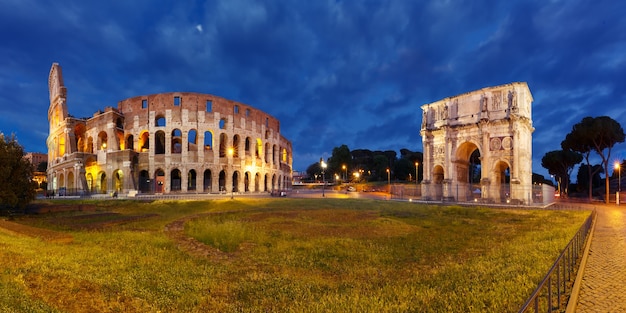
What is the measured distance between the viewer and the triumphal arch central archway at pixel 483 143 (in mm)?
33312

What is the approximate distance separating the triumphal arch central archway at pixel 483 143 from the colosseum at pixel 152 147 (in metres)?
31.1

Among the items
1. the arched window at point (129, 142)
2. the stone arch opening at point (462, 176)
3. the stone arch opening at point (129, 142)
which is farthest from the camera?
the arched window at point (129, 142)

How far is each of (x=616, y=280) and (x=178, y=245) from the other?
42.3ft

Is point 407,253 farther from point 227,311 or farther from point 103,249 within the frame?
point 103,249

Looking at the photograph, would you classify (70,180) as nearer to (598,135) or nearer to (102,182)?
(102,182)

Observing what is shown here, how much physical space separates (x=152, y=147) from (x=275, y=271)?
45173 mm

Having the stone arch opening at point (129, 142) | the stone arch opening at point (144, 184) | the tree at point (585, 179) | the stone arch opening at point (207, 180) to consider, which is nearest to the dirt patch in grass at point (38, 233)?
the stone arch opening at point (144, 184)

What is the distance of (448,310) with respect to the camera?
5.45 m

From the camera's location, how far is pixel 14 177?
19250 millimetres

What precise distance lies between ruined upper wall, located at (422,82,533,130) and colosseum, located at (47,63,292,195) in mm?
31558

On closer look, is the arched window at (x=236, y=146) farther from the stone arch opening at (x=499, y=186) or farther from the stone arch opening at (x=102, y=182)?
the stone arch opening at (x=499, y=186)

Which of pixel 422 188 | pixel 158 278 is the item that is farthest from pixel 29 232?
pixel 422 188

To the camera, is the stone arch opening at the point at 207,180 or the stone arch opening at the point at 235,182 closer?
the stone arch opening at the point at 207,180

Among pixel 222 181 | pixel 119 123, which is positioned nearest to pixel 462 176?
pixel 222 181
